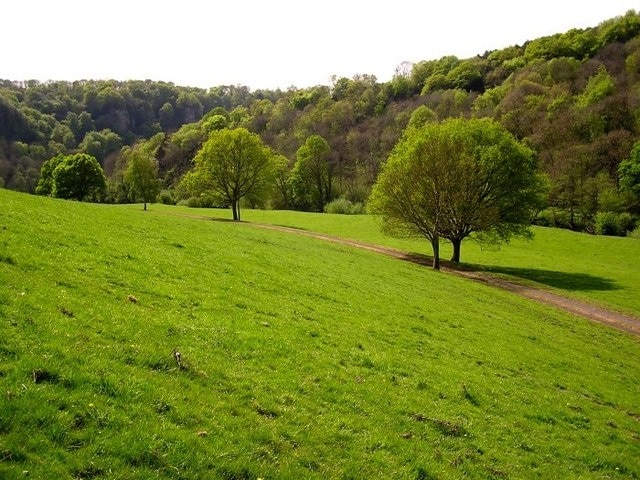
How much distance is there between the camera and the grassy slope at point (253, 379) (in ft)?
26.2

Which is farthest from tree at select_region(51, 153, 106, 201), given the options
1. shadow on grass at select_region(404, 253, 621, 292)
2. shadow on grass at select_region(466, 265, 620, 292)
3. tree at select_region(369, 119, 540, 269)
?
shadow on grass at select_region(466, 265, 620, 292)

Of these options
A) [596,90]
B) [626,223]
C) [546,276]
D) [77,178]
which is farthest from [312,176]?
[546,276]

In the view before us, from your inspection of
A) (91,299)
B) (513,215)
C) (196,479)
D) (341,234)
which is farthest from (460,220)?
(196,479)

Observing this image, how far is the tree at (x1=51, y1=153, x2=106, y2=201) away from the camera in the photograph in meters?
87.0

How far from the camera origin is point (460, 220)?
4931 centimetres

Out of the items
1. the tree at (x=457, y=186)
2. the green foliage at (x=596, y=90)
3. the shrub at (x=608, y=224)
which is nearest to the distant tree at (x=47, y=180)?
the tree at (x=457, y=186)

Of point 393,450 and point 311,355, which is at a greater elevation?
point 311,355

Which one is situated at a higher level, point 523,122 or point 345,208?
point 523,122

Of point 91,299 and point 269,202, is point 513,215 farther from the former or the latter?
point 269,202

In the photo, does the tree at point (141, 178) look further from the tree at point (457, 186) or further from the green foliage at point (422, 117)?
the green foliage at point (422, 117)

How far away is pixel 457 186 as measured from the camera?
46.7 m

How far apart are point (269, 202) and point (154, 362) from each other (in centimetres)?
11622

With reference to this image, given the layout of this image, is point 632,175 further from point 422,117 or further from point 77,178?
point 77,178

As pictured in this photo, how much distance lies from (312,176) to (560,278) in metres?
86.9
